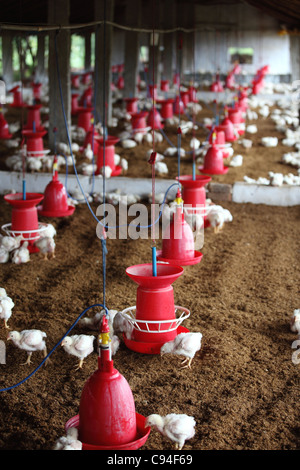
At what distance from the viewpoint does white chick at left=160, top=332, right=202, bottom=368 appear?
3.62 meters

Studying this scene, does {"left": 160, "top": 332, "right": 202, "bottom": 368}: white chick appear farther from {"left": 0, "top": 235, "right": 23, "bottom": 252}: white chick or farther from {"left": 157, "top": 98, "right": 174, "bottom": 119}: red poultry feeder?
{"left": 157, "top": 98, "right": 174, "bottom": 119}: red poultry feeder

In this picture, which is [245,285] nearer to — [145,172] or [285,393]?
[285,393]

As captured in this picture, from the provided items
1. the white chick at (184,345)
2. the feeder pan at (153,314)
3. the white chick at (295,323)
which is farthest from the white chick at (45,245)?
the white chick at (295,323)

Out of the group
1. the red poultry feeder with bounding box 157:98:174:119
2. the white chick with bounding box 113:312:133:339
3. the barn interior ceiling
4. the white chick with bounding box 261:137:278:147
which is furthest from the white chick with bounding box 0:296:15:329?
the red poultry feeder with bounding box 157:98:174:119

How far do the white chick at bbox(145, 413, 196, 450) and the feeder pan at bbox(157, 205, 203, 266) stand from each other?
143 cm

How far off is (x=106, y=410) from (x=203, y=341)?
1611mm

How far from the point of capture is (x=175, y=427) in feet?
9.16

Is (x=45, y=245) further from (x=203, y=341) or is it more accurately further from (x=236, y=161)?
(x=236, y=161)

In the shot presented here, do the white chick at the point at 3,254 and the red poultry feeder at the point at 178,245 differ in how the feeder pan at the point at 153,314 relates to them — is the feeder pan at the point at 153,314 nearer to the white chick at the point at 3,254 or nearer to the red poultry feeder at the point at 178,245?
the red poultry feeder at the point at 178,245

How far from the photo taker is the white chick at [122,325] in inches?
155

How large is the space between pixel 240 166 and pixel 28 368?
6.18m

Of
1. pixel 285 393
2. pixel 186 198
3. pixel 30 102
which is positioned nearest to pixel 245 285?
pixel 186 198

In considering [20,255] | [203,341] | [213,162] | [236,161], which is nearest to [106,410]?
[203,341]

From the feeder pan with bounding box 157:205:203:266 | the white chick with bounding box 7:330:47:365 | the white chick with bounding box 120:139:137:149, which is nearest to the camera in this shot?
the white chick with bounding box 7:330:47:365
